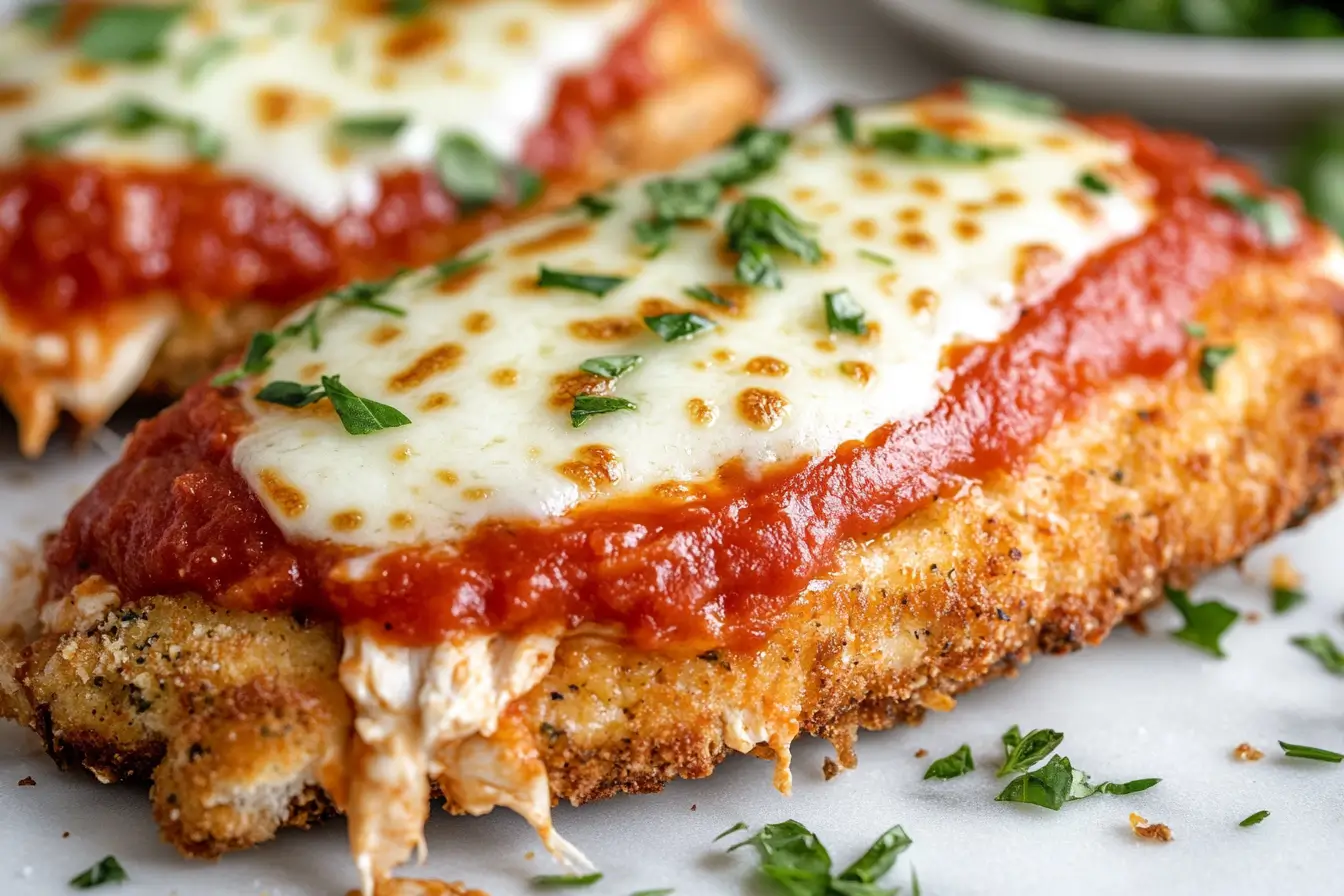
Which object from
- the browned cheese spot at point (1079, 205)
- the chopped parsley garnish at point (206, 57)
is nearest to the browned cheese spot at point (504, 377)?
the browned cheese spot at point (1079, 205)

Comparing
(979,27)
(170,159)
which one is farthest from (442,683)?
(979,27)

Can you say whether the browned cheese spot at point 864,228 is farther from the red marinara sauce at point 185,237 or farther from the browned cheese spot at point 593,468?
the red marinara sauce at point 185,237

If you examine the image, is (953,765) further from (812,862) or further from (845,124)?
(845,124)

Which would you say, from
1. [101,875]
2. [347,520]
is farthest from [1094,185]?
[101,875]

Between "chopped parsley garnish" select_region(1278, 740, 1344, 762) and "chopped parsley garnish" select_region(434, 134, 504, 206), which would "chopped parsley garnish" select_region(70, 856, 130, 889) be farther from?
"chopped parsley garnish" select_region(434, 134, 504, 206)

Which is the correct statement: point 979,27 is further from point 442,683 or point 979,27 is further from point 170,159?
point 442,683
